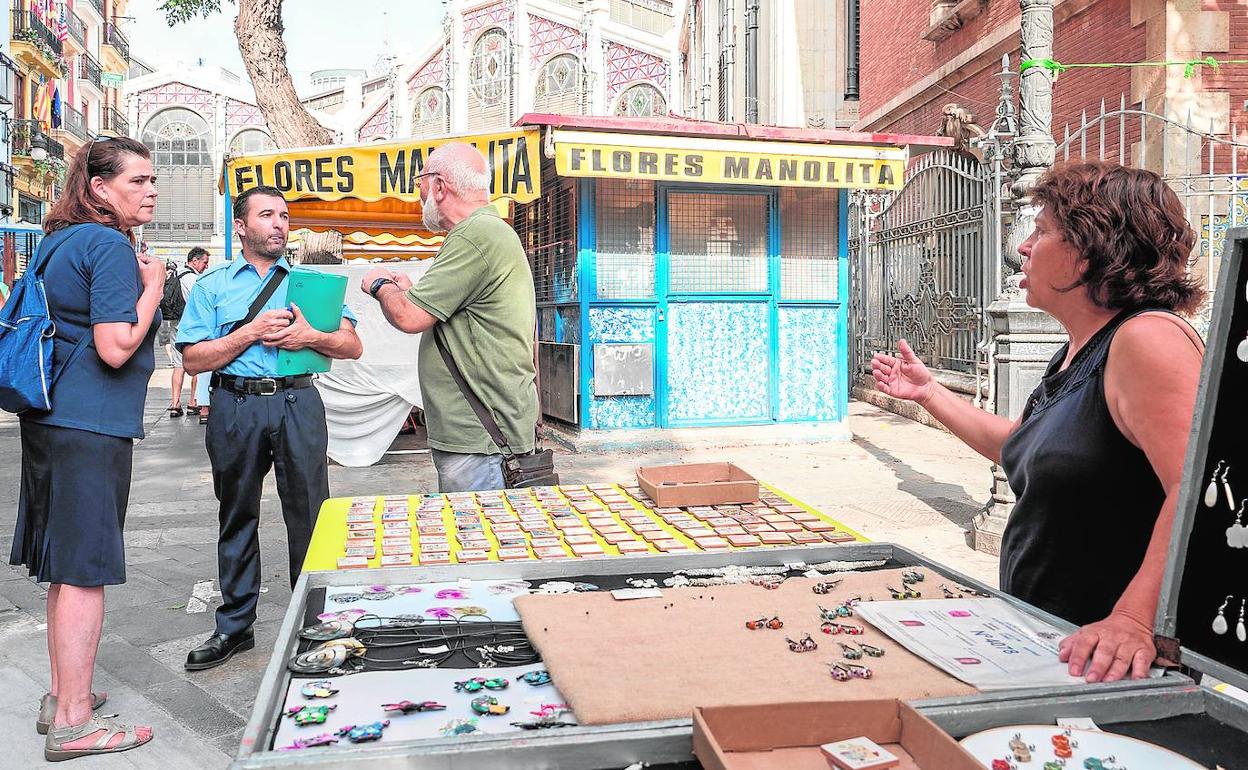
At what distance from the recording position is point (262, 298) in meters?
4.42

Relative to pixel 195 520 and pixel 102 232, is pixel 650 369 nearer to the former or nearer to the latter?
pixel 195 520

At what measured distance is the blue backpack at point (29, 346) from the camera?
3.28 metres

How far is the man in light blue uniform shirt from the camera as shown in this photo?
4242 mm

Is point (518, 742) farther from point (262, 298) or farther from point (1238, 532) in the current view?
point (262, 298)

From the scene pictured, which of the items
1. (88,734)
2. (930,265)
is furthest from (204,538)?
(930,265)

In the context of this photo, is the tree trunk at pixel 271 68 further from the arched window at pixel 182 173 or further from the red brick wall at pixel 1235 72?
the arched window at pixel 182 173

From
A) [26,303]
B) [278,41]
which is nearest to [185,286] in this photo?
[278,41]

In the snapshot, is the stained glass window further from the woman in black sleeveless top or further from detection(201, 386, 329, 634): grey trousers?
the woman in black sleeveless top

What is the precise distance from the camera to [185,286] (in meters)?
12.2

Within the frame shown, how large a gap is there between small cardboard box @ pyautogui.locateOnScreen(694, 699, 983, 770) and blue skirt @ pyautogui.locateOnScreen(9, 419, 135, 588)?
2800 millimetres

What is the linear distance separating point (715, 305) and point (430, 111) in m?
46.7

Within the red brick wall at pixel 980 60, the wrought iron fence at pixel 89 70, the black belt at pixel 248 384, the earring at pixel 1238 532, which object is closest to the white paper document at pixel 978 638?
the earring at pixel 1238 532

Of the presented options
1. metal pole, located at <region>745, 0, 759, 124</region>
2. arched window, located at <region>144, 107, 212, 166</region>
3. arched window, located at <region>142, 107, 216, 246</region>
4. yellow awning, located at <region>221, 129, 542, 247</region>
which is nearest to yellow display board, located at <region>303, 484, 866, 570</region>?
yellow awning, located at <region>221, 129, 542, 247</region>

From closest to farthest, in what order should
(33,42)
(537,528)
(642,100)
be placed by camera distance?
(537,528)
(33,42)
(642,100)
